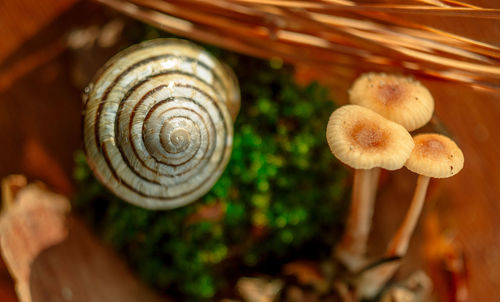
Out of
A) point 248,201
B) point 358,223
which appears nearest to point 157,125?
point 248,201

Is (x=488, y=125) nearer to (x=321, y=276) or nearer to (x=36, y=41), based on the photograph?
(x=321, y=276)

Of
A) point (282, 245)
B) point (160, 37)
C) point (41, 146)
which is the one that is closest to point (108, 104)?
point (160, 37)

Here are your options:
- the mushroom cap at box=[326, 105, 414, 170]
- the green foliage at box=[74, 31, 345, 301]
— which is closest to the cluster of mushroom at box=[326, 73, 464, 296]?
the mushroom cap at box=[326, 105, 414, 170]

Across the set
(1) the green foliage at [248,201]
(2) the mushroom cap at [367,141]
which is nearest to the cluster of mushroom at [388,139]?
(2) the mushroom cap at [367,141]

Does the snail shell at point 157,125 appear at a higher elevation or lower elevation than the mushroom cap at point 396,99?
higher

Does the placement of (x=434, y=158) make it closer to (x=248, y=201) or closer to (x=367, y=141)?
(x=367, y=141)

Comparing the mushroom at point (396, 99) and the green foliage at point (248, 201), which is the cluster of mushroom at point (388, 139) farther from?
the green foliage at point (248, 201)
